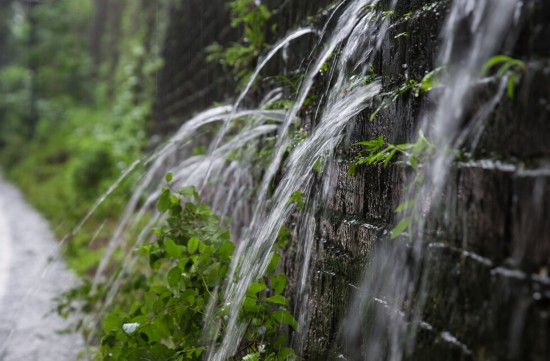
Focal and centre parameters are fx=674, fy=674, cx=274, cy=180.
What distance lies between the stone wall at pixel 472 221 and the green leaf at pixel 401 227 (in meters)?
0.10

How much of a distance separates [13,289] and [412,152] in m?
4.08

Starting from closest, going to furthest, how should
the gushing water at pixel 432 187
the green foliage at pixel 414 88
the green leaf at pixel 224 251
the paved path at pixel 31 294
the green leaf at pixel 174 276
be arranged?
1. the gushing water at pixel 432 187
2. the green foliage at pixel 414 88
3. the green leaf at pixel 174 276
4. the green leaf at pixel 224 251
5. the paved path at pixel 31 294

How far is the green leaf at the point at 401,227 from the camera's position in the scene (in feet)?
5.28

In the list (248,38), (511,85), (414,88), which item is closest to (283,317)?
(414,88)

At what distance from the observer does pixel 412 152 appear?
1613 mm

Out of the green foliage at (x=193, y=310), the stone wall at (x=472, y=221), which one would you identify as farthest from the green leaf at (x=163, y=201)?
the stone wall at (x=472, y=221)

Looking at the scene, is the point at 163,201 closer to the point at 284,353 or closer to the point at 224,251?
the point at 224,251

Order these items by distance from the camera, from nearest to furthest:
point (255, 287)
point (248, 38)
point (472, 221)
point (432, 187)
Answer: point (472, 221) < point (432, 187) < point (255, 287) < point (248, 38)

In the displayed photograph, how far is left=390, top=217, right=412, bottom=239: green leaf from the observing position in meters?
1.61

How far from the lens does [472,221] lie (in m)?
1.37

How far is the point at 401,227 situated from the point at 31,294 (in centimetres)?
371

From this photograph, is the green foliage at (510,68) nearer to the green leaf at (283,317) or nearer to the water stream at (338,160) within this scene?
the water stream at (338,160)

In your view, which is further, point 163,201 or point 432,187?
point 163,201

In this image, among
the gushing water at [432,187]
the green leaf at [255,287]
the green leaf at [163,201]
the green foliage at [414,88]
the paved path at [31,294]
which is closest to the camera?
the gushing water at [432,187]
